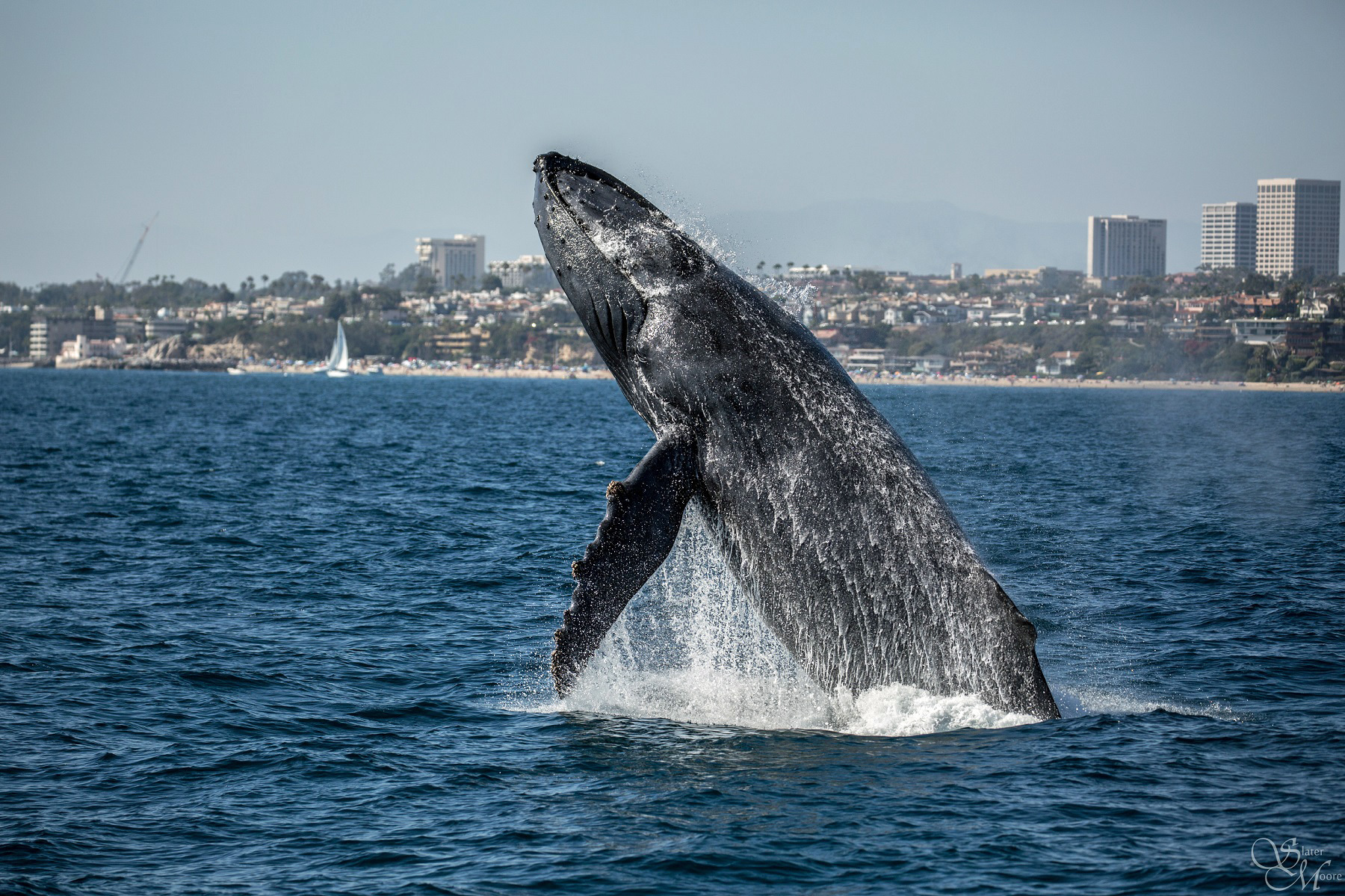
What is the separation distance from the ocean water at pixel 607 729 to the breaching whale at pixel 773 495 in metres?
0.54

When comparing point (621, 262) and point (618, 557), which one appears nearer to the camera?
point (618, 557)

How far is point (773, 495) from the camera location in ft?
32.6

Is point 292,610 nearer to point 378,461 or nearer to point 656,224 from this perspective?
point 656,224

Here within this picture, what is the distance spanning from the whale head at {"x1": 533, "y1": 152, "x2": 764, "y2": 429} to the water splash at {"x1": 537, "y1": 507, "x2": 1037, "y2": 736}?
115cm

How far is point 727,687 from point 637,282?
4.24 m

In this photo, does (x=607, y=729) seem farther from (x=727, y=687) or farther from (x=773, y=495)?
(x=773, y=495)

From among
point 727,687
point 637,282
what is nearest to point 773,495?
point 637,282

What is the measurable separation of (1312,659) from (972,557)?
6708 millimetres

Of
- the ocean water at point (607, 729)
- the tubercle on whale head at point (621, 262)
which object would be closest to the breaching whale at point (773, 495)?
the tubercle on whale head at point (621, 262)

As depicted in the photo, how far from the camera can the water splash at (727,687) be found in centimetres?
1023

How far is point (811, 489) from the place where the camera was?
9.91 meters

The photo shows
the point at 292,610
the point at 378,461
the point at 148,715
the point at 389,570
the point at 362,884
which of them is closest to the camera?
the point at 362,884

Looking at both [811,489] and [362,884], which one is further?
[811,489]

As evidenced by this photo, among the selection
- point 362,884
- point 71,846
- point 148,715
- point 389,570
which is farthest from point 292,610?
point 362,884
